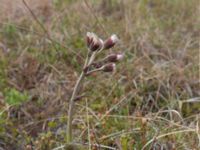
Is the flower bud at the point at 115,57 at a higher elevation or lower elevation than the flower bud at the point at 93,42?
lower

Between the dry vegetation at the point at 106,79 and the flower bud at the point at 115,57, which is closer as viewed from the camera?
the flower bud at the point at 115,57

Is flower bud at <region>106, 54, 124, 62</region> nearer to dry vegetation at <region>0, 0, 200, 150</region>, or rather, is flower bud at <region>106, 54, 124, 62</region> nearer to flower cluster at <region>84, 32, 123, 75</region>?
flower cluster at <region>84, 32, 123, 75</region>

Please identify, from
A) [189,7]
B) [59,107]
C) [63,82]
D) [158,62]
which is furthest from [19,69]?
[189,7]

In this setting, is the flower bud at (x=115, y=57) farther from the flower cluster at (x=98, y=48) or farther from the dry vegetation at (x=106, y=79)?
the dry vegetation at (x=106, y=79)

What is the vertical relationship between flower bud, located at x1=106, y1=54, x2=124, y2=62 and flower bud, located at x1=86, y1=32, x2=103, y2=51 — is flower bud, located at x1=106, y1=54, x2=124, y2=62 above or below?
below

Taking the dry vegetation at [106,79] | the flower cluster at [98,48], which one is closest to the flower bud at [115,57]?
the flower cluster at [98,48]

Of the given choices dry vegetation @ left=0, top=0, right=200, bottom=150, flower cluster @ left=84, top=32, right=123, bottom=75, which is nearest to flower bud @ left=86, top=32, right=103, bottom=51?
flower cluster @ left=84, top=32, right=123, bottom=75

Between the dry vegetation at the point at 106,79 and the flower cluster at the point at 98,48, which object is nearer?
the flower cluster at the point at 98,48

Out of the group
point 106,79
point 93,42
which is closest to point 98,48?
point 93,42
